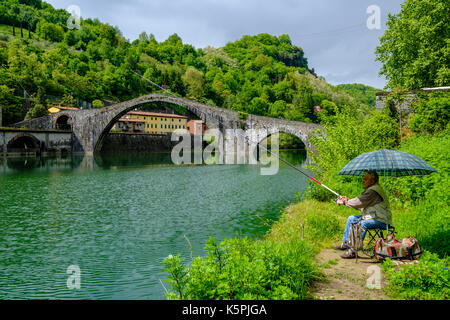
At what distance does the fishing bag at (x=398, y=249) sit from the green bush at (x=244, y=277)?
1.06 meters

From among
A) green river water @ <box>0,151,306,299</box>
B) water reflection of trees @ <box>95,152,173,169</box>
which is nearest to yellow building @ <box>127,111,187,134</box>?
water reflection of trees @ <box>95,152,173,169</box>

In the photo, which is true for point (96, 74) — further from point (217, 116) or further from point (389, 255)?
point (389, 255)

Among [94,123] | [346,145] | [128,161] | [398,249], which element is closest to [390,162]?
[398,249]

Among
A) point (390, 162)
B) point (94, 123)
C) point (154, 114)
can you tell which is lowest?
point (390, 162)

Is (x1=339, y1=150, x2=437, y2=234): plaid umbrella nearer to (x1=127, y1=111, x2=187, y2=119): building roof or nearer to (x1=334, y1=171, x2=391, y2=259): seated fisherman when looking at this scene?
(x1=334, y1=171, x2=391, y2=259): seated fisherman

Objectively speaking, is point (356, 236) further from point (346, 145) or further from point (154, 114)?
point (154, 114)

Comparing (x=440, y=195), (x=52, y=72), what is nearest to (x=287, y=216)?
(x=440, y=195)

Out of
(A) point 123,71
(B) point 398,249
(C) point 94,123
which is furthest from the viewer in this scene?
(A) point 123,71

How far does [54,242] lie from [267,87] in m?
93.9

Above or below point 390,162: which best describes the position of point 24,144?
above

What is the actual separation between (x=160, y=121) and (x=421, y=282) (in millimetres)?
75889

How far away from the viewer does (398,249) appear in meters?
4.90

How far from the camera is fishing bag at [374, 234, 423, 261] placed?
4820 millimetres

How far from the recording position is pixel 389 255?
4961 millimetres
